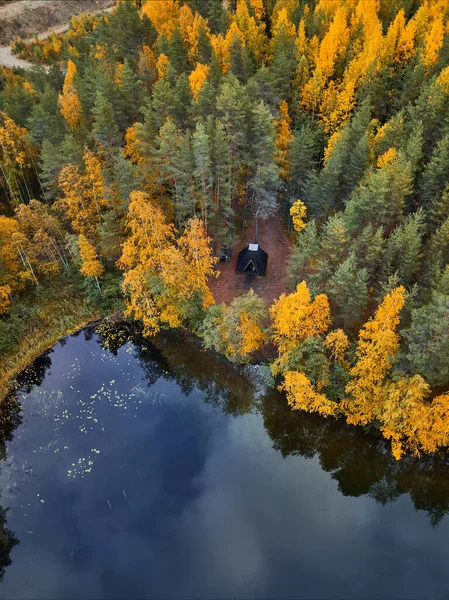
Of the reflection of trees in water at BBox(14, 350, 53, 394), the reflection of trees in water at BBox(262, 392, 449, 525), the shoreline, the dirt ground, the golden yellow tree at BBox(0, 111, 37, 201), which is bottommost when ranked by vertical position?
Answer: the reflection of trees in water at BBox(262, 392, 449, 525)

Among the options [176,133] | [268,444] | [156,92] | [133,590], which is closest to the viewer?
[133,590]

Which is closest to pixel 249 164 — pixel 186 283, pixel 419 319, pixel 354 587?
pixel 186 283

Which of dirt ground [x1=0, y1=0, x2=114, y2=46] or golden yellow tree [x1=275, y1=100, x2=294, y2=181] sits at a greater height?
dirt ground [x1=0, y1=0, x2=114, y2=46]

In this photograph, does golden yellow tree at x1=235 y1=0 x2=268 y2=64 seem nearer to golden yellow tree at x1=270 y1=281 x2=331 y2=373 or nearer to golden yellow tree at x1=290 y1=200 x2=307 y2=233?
golden yellow tree at x1=290 y1=200 x2=307 y2=233

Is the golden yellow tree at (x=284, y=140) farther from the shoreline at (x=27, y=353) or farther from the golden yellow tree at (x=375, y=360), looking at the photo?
the shoreline at (x=27, y=353)

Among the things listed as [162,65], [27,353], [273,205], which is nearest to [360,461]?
[273,205]

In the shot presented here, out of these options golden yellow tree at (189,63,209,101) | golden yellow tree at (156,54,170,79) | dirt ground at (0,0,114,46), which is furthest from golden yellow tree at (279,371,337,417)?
dirt ground at (0,0,114,46)

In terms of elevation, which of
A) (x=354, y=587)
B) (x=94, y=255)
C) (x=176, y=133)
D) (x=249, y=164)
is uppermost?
(x=176, y=133)

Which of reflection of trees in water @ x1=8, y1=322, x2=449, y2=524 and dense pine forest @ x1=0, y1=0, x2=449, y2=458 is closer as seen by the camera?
reflection of trees in water @ x1=8, y1=322, x2=449, y2=524

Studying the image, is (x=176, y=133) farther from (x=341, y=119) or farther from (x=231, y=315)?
(x=341, y=119)
